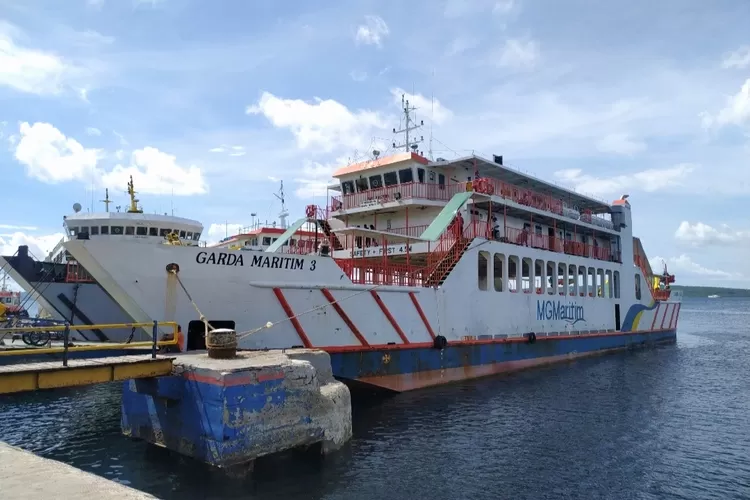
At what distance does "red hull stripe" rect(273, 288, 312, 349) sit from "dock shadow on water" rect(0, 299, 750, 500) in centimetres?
224

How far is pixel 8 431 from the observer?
12.2 m

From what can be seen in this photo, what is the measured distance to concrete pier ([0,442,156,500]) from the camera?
16.2 ft

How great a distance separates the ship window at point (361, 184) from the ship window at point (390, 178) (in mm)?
1016

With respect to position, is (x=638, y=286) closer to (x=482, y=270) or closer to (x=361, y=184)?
(x=482, y=270)

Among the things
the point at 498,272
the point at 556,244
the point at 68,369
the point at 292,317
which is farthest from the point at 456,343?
the point at 68,369

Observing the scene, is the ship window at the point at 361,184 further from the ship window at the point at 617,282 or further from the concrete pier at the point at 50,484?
the concrete pier at the point at 50,484

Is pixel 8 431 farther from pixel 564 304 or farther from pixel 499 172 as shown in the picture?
pixel 564 304

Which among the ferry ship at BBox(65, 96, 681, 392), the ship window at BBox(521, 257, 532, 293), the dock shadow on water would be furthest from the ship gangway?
the ship window at BBox(521, 257, 532, 293)

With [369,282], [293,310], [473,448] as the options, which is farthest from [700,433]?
[293,310]

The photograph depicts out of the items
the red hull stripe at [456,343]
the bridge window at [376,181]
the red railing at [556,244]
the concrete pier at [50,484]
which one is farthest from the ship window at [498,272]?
the concrete pier at [50,484]

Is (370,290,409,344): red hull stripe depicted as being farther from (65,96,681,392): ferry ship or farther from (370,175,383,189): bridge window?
(370,175,383,189): bridge window

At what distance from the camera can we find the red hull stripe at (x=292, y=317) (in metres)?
12.8

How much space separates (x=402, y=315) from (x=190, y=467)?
25.4 ft

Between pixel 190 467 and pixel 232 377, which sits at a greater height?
pixel 232 377
